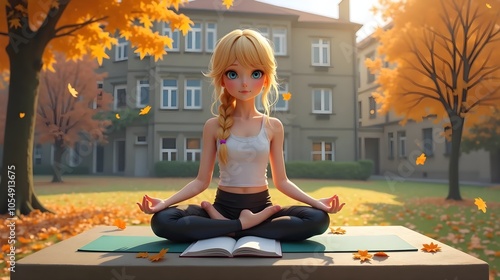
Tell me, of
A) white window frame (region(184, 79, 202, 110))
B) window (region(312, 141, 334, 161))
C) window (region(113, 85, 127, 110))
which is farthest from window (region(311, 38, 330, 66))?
window (region(113, 85, 127, 110))

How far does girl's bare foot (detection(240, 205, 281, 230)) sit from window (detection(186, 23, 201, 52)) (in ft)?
59.9

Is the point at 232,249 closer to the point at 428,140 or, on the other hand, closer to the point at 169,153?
the point at 169,153

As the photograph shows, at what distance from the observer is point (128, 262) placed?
211cm

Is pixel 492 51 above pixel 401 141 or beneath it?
above

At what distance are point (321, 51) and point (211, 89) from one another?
271 inches

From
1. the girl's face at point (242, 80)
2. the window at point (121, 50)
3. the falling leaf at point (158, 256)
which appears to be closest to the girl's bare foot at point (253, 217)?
the falling leaf at point (158, 256)

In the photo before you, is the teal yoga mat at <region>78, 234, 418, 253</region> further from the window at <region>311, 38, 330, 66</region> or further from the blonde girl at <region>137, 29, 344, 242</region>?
the window at <region>311, 38, 330, 66</region>

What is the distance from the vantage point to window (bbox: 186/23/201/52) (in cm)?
1981

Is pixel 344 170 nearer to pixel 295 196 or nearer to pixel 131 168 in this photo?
pixel 131 168

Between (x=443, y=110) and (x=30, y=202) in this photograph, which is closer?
(x=30, y=202)

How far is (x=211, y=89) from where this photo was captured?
2005cm

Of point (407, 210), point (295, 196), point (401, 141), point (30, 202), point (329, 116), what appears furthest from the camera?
point (401, 141)

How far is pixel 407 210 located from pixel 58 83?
14375 mm

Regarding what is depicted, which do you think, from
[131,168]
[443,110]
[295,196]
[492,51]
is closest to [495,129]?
[443,110]
